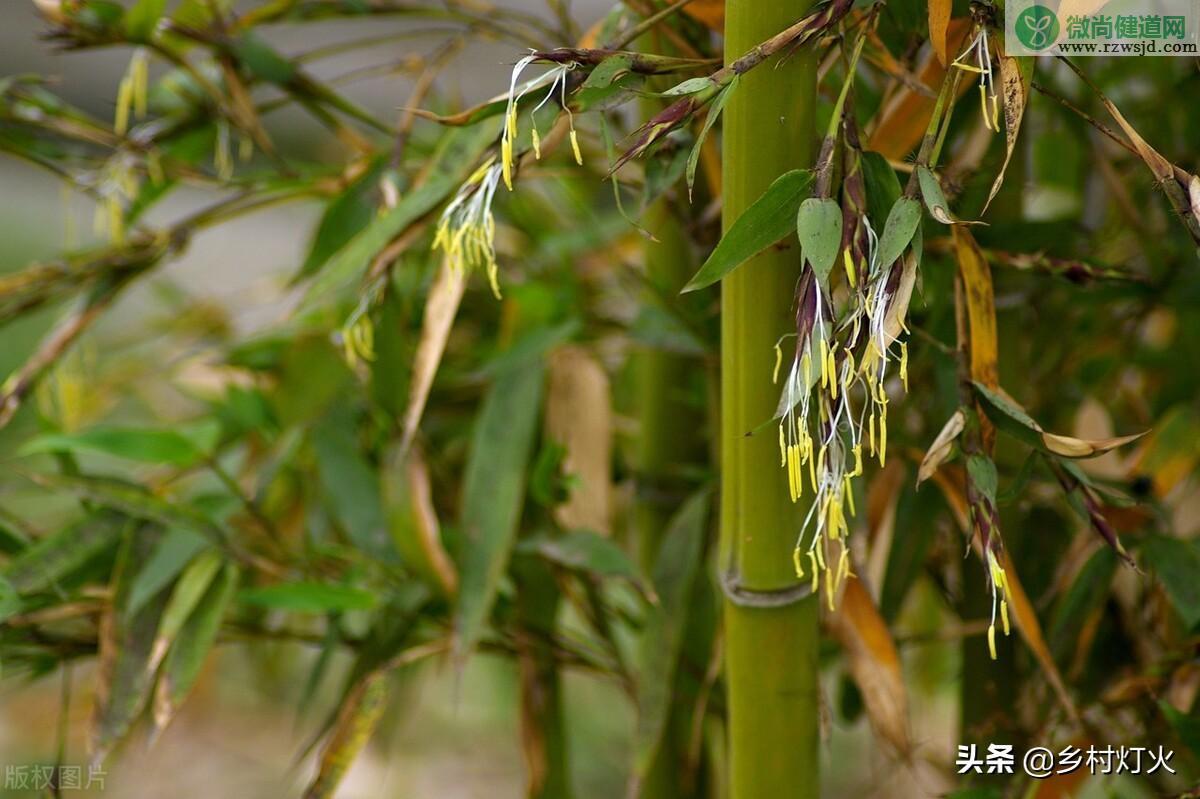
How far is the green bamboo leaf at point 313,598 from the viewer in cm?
43

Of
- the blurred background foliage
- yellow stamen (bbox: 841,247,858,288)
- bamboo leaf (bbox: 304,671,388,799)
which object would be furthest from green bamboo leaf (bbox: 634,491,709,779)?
yellow stamen (bbox: 841,247,858,288)

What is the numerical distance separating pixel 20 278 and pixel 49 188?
1.59 meters

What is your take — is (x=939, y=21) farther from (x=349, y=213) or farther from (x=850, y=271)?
(x=349, y=213)

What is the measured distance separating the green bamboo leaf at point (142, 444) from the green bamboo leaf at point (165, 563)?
0.12 ft

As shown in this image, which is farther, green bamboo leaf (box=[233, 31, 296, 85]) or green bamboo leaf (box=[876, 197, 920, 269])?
green bamboo leaf (box=[233, 31, 296, 85])

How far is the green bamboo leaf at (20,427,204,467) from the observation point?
44 centimetres

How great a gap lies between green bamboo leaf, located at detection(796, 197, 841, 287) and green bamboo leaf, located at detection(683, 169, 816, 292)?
0.01 m

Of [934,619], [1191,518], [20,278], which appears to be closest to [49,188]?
[20,278]

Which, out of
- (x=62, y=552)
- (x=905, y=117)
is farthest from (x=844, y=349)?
(x=62, y=552)

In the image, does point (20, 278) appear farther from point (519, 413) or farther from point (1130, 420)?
point (1130, 420)

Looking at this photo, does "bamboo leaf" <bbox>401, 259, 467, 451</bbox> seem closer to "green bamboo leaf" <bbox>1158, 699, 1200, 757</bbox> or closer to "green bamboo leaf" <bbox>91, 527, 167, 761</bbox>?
"green bamboo leaf" <bbox>91, 527, 167, 761</bbox>

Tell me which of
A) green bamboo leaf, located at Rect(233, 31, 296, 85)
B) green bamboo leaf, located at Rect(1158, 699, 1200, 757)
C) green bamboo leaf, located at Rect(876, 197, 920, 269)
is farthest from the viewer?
green bamboo leaf, located at Rect(233, 31, 296, 85)

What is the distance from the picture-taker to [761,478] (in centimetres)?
31

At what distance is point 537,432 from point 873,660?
202mm
